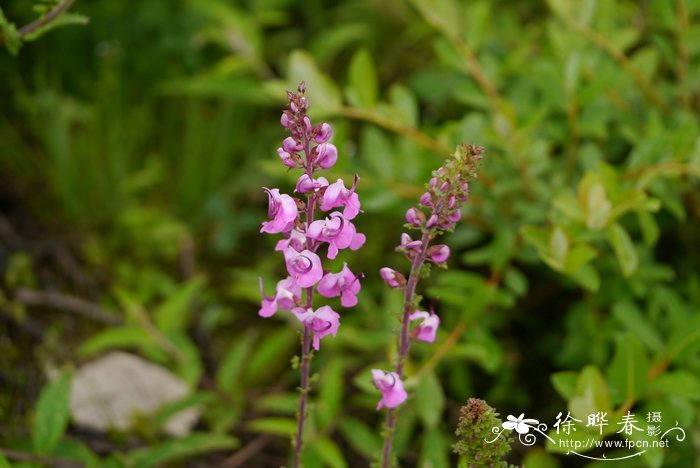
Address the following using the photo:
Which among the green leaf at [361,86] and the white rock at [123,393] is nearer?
the green leaf at [361,86]

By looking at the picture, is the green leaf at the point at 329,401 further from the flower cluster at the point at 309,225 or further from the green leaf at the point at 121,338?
the flower cluster at the point at 309,225

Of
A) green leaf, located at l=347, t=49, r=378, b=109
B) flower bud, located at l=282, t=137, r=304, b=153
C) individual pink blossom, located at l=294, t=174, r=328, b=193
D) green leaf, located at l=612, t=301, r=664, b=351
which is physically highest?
green leaf, located at l=347, t=49, r=378, b=109

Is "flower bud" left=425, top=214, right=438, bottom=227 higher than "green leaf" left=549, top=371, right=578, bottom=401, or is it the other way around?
"flower bud" left=425, top=214, right=438, bottom=227

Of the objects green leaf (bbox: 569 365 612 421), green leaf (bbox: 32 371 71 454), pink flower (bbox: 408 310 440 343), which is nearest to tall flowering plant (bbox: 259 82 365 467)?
pink flower (bbox: 408 310 440 343)

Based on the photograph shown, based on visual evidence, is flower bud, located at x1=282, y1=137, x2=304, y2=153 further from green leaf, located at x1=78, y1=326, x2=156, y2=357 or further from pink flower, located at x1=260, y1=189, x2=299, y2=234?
green leaf, located at x1=78, y1=326, x2=156, y2=357

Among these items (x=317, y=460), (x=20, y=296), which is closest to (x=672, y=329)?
(x=317, y=460)

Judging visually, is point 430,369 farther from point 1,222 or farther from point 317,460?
point 1,222

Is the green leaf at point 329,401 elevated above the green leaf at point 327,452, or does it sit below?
above

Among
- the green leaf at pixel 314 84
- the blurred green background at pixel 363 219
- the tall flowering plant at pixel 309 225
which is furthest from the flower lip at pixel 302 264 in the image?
the green leaf at pixel 314 84
